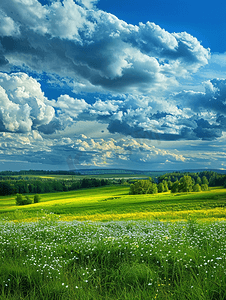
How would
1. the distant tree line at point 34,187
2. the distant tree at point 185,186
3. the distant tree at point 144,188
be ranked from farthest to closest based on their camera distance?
the distant tree line at point 34,187 < the distant tree at point 144,188 < the distant tree at point 185,186

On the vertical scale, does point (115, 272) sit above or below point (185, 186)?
above

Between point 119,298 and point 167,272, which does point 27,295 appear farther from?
point 167,272

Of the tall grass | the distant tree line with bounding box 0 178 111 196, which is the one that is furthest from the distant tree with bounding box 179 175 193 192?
the tall grass

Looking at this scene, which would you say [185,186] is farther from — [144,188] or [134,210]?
[134,210]

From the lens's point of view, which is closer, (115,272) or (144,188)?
(115,272)

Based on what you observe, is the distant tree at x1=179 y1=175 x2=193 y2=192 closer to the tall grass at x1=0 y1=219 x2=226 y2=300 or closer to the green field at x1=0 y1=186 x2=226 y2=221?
the green field at x1=0 y1=186 x2=226 y2=221

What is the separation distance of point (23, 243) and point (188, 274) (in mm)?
6593

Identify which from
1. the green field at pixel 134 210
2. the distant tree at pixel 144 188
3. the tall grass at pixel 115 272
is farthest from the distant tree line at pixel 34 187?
the tall grass at pixel 115 272

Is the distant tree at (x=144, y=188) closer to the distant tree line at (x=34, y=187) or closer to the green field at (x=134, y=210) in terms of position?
the green field at (x=134, y=210)

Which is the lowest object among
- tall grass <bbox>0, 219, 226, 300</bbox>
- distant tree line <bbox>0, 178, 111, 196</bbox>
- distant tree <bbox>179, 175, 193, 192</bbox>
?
distant tree line <bbox>0, 178, 111, 196</bbox>

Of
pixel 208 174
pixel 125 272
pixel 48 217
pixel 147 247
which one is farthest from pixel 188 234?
pixel 208 174


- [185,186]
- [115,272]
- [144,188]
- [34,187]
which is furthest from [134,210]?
[34,187]

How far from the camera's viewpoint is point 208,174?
540 feet

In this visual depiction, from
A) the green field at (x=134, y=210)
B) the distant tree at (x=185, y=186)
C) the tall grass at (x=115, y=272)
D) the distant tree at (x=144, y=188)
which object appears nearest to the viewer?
the tall grass at (x=115, y=272)
